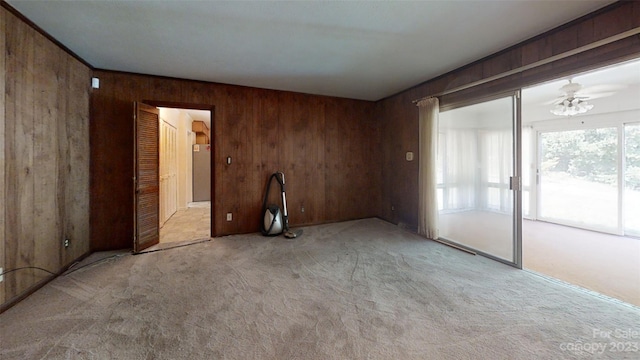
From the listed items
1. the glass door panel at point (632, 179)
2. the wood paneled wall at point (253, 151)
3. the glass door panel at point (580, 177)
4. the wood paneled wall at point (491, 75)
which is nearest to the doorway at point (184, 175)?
the wood paneled wall at point (253, 151)

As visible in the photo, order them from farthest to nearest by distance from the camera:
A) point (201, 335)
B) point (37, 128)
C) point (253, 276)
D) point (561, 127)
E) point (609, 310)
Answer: point (561, 127) < point (253, 276) < point (37, 128) < point (609, 310) < point (201, 335)

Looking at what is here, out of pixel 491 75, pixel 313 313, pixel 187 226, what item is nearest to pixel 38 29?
pixel 187 226

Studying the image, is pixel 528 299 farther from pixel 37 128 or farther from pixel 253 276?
pixel 37 128

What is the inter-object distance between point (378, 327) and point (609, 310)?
1.91 meters

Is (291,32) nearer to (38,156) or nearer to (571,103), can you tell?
(38,156)

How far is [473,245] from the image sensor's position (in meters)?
3.33

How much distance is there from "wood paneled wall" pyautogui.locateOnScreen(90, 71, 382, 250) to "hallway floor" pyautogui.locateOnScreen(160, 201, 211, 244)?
0.48 m

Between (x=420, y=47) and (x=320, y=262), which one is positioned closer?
(x=420, y=47)

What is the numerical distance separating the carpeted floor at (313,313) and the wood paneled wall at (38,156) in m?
0.35

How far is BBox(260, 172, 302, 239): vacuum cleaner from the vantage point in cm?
404

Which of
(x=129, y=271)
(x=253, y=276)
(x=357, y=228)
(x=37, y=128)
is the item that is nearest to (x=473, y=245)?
(x=357, y=228)

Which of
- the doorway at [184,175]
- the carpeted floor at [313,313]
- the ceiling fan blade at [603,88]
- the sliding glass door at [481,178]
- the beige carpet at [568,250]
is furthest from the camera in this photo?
the doorway at [184,175]

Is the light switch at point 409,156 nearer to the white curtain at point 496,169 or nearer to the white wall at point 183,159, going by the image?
the white curtain at point 496,169

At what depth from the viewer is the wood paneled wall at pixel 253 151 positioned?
3395mm
